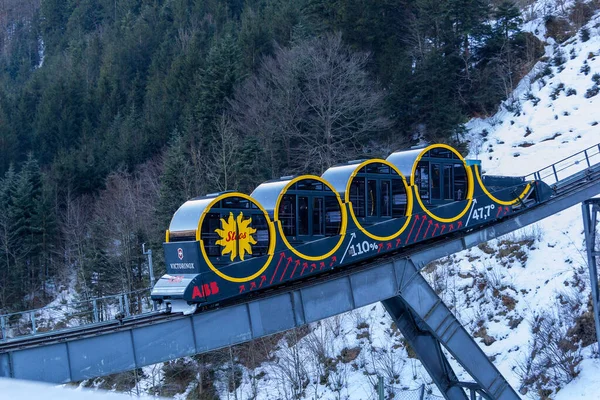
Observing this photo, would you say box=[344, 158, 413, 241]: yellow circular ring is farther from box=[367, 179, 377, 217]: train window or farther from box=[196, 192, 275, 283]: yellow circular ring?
box=[196, 192, 275, 283]: yellow circular ring

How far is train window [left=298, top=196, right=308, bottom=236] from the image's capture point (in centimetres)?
2173

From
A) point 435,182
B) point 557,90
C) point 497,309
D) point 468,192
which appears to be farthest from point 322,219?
point 557,90

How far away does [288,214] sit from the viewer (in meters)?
21.6

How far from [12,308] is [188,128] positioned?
18.4 metres

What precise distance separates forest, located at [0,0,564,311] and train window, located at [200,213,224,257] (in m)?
19.8

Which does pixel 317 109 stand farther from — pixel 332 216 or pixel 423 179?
pixel 332 216

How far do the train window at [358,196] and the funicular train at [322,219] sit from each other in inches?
1.3

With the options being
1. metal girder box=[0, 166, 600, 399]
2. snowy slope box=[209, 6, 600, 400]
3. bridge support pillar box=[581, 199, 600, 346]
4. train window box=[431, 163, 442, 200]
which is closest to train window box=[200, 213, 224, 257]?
metal girder box=[0, 166, 600, 399]

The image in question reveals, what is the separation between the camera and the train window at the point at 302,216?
21.7 metres

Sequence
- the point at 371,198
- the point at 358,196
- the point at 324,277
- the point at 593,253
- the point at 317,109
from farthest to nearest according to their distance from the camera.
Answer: the point at 317,109 → the point at 593,253 → the point at 371,198 → the point at 358,196 → the point at 324,277

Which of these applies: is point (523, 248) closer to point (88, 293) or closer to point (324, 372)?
A: point (324, 372)

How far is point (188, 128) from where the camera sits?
180 ft

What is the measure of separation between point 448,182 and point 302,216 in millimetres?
6516

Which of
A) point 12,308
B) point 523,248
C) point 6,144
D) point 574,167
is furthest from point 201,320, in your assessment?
point 6,144
